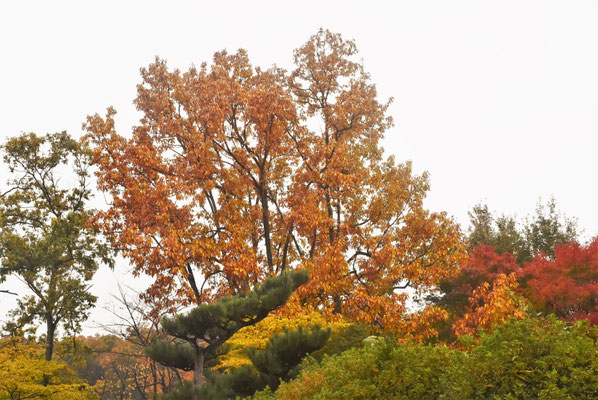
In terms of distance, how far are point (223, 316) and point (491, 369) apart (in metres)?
7.14

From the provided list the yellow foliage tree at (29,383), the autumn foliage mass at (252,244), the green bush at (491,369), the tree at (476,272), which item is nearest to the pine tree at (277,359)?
the autumn foliage mass at (252,244)

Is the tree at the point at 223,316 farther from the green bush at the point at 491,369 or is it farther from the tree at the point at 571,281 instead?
the tree at the point at 571,281

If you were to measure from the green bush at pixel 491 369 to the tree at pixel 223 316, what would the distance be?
4.58 m

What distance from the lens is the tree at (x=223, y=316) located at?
34.8 ft

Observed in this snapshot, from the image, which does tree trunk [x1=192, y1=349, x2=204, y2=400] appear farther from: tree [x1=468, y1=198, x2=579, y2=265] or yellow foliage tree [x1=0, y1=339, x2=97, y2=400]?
tree [x1=468, y1=198, x2=579, y2=265]

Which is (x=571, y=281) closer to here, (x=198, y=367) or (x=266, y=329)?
(x=266, y=329)

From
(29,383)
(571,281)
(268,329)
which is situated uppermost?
(571,281)

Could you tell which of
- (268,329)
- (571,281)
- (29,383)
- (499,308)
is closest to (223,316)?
(268,329)

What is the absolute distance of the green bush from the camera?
4.27 meters

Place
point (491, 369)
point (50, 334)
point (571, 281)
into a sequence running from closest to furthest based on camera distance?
point (491, 369), point (571, 281), point (50, 334)

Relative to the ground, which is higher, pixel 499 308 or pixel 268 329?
pixel 268 329

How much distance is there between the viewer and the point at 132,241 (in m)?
12.6

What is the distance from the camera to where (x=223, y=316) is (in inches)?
419

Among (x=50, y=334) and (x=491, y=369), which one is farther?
(x=50, y=334)
